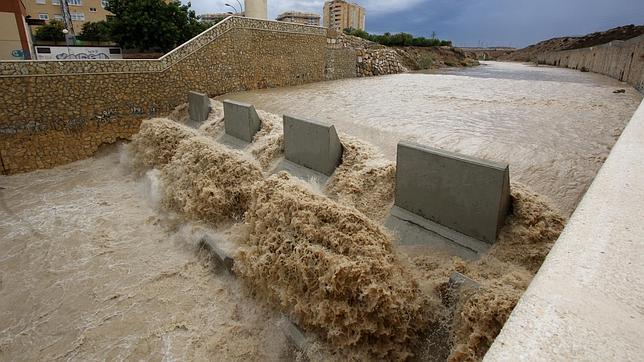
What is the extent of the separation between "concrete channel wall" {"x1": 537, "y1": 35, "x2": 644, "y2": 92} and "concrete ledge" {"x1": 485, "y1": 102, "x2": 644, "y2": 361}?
11143mm

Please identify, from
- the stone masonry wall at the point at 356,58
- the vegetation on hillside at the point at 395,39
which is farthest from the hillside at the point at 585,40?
the stone masonry wall at the point at 356,58

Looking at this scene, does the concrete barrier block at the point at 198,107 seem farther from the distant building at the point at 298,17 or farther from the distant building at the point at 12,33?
the distant building at the point at 298,17

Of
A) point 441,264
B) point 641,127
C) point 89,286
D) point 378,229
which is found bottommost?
point 89,286

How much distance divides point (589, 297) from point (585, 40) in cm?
4059

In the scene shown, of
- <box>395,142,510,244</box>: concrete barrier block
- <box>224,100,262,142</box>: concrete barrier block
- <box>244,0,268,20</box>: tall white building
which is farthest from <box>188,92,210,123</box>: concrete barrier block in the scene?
<box>395,142,510,244</box>: concrete barrier block

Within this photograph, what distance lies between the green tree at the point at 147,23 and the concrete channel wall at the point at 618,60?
56.7 feet

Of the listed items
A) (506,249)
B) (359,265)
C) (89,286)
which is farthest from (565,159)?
(89,286)

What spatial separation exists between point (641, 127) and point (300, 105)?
23.3 ft

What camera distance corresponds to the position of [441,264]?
3.47 m

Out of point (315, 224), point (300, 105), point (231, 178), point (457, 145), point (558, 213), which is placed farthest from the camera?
point (300, 105)

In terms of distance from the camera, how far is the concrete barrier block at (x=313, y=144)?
17.6 feet

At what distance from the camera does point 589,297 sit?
1363mm

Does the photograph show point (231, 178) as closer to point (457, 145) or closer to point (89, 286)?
point (89, 286)

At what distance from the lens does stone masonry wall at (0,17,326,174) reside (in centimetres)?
819
